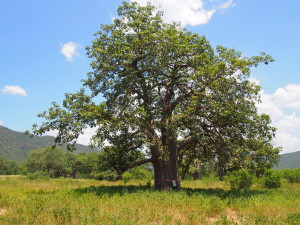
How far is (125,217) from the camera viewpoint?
31.5ft

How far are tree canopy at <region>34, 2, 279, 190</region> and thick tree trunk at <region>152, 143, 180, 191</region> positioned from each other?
0.07 metres

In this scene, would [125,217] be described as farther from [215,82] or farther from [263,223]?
[215,82]

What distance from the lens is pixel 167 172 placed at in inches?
771

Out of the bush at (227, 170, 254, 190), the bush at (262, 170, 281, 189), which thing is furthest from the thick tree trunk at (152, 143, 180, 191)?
the bush at (262, 170, 281, 189)

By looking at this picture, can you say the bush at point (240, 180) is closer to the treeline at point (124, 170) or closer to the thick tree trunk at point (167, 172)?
the treeline at point (124, 170)

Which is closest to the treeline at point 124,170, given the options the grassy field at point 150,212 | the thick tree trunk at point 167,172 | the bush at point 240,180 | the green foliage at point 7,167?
the bush at point 240,180

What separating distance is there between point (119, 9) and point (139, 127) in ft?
32.3

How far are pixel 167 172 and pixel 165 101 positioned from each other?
5396 millimetres

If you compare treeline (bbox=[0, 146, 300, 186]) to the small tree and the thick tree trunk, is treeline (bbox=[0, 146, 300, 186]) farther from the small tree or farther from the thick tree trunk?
the thick tree trunk

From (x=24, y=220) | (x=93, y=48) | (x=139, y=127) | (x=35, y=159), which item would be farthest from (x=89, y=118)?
(x=35, y=159)

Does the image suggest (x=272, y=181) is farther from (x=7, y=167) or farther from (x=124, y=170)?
(x=7, y=167)

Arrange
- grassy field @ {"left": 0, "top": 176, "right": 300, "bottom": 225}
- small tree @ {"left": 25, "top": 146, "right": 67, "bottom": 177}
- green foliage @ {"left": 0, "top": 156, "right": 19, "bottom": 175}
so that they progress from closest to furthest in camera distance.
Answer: grassy field @ {"left": 0, "top": 176, "right": 300, "bottom": 225}, small tree @ {"left": 25, "top": 146, "right": 67, "bottom": 177}, green foliage @ {"left": 0, "top": 156, "right": 19, "bottom": 175}

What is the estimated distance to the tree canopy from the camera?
1720cm

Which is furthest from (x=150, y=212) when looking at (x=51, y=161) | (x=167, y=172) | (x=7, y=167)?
(x=7, y=167)
